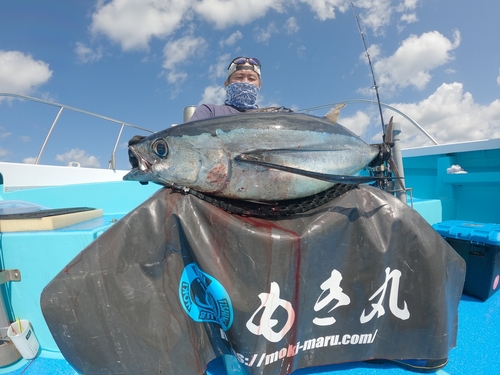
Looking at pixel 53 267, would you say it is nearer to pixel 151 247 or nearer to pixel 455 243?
pixel 151 247

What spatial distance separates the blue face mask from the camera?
92.7 inches

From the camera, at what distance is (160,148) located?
112 cm

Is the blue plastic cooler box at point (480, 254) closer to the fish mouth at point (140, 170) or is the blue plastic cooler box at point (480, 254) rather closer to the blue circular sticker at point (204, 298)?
the blue circular sticker at point (204, 298)

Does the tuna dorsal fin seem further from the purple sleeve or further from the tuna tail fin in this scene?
the purple sleeve

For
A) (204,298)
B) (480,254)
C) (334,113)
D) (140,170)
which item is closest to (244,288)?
(204,298)

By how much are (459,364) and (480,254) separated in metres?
1.09

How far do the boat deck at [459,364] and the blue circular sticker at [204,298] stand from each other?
54 cm

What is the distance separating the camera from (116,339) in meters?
1.05

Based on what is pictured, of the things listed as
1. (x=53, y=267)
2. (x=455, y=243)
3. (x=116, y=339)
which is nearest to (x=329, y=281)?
(x=116, y=339)

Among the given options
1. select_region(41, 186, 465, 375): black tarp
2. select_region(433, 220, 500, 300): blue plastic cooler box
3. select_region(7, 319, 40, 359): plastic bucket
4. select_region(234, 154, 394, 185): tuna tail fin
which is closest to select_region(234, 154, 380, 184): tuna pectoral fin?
select_region(234, 154, 394, 185): tuna tail fin

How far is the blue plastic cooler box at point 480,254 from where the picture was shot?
2.04 m

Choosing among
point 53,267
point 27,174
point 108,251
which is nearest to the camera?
point 108,251

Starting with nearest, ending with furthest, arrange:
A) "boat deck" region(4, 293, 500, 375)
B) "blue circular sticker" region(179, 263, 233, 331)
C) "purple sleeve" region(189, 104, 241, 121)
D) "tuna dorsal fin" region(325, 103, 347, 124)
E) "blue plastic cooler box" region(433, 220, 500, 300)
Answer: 1. "blue circular sticker" region(179, 263, 233, 331)
2. "boat deck" region(4, 293, 500, 375)
3. "tuna dorsal fin" region(325, 103, 347, 124)
4. "blue plastic cooler box" region(433, 220, 500, 300)
5. "purple sleeve" region(189, 104, 241, 121)

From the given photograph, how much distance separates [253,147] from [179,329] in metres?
0.83
